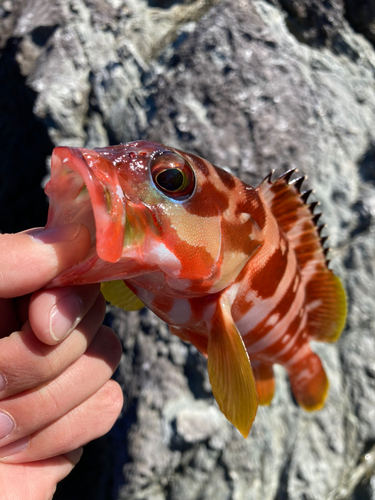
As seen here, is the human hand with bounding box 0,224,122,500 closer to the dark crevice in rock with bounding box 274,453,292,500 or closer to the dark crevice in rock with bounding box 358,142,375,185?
the dark crevice in rock with bounding box 274,453,292,500

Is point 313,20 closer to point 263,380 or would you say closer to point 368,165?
point 368,165

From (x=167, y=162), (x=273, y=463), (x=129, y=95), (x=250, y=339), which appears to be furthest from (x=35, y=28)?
(x=273, y=463)

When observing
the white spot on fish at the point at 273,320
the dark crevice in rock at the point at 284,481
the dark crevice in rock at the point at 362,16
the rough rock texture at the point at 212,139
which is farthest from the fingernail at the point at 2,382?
the dark crevice in rock at the point at 362,16

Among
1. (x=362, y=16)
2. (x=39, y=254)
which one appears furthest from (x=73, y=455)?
(x=362, y=16)

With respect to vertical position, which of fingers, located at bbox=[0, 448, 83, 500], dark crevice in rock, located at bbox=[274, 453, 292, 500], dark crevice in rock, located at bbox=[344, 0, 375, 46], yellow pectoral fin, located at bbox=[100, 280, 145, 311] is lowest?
dark crevice in rock, located at bbox=[274, 453, 292, 500]

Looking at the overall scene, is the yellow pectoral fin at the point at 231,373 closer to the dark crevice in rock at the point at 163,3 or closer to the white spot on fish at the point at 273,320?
the white spot on fish at the point at 273,320

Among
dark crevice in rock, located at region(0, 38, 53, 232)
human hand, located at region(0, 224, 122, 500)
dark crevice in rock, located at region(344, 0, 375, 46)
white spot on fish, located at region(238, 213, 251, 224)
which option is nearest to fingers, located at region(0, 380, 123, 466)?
human hand, located at region(0, 224, 122, 500)
